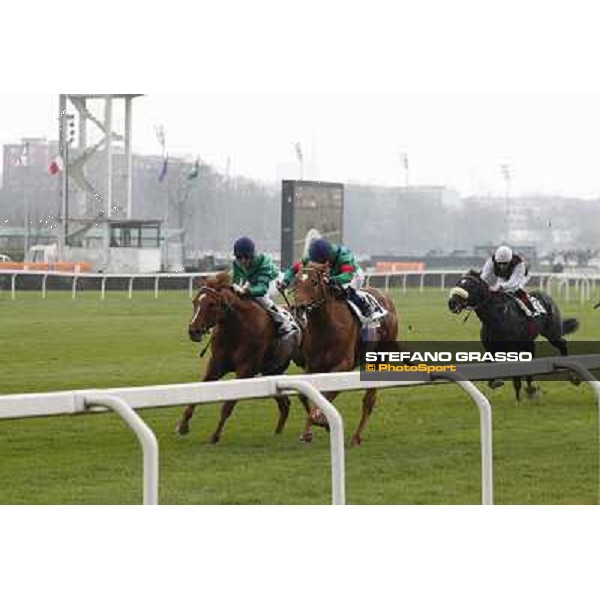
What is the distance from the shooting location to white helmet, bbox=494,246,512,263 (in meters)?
11.9

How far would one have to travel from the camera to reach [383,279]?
3191 centimetres

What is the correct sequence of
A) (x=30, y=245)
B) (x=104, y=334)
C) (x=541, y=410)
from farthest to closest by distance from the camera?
(x=30, y=245) < (x=104, y=334) < (x=541, y=410)

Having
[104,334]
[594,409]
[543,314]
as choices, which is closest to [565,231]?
[543,314]

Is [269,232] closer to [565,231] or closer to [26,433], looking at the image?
[565,231]

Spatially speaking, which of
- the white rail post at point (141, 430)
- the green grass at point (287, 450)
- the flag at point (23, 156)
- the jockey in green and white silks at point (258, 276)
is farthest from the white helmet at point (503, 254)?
the flag at point (23, 156)

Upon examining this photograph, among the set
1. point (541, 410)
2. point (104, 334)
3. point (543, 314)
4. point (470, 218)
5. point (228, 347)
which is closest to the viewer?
point (228, 347)

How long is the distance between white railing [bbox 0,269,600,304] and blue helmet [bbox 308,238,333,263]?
53.7ft

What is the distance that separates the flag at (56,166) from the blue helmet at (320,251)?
74.4 feet

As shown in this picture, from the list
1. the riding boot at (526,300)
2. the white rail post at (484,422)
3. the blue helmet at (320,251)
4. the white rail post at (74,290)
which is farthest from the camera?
Answer: the white rail post at (74,290)

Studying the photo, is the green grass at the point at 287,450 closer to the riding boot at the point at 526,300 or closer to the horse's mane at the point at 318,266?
the riding boot at the point at 526,300

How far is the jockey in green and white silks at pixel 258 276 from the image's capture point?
1008 centimetres

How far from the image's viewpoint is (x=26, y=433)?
10086mm

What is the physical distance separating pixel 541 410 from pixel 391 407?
1.14 m

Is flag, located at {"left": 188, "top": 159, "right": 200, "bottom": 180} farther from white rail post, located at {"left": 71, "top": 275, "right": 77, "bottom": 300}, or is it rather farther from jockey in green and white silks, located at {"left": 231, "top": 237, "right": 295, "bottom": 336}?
jockey in green and white silks, located at {"left": 231, "top": 237, "right": 295, "bottom": 336}
